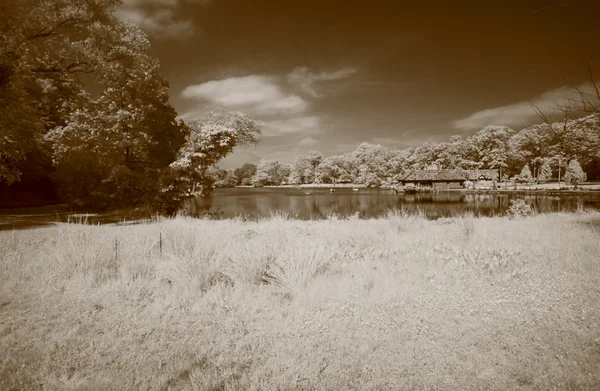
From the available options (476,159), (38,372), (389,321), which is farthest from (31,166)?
(476,159)

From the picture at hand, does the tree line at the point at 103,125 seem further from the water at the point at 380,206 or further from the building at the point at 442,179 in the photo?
the building at the point at 442,179

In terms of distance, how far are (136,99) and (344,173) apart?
12558 centimetres

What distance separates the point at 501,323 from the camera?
440 centimetres

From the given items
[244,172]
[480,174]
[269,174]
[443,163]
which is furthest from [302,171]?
[480,174]

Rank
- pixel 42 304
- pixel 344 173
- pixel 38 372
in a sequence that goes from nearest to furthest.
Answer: pixel 38 372, pixel 42 304, pixel 344 173

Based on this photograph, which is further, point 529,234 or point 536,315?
point 529,234

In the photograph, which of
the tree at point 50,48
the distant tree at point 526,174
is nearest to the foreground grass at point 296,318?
the tree at point 50,48

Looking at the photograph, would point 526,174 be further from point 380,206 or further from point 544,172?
point 380,206

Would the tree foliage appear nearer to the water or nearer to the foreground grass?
the water

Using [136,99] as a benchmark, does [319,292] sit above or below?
below

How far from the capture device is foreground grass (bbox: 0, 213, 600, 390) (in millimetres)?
3336

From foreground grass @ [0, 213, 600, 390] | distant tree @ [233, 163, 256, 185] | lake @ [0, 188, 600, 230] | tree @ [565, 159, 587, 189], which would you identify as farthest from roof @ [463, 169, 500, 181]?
distant tree @ [233, 163, 256, 185]

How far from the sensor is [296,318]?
15.4 ft

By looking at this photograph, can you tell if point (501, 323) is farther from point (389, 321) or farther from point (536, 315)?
point (389, 321)
